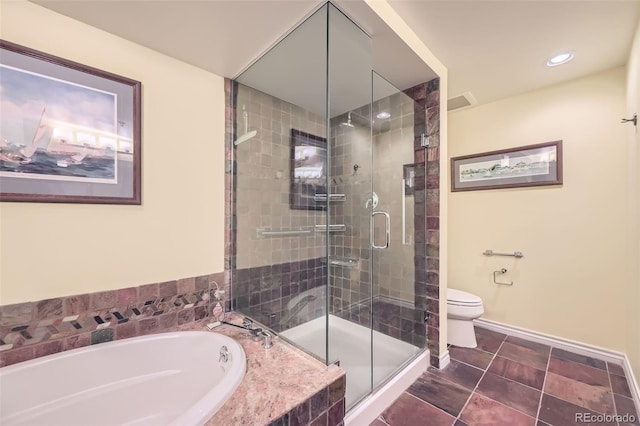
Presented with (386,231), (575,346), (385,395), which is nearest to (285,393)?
(385,395)

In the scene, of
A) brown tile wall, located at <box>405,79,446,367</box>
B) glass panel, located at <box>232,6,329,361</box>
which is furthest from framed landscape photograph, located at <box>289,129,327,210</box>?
brown tile wall, located at <box>405,79,446,367</box>

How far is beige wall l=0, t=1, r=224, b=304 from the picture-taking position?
1.28 metres

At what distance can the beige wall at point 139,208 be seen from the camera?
128 cm

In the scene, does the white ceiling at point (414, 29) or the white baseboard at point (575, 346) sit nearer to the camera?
the white ceiling at point (414, 29)

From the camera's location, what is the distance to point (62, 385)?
1270 mm

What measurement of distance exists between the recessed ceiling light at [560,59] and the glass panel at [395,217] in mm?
1061

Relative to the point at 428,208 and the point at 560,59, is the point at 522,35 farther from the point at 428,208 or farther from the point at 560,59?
the point at 428,208

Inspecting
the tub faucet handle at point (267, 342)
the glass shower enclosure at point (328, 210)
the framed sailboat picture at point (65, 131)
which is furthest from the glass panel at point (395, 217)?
the framed sailboat picture at point (65, 131)

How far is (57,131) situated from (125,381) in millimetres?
1394

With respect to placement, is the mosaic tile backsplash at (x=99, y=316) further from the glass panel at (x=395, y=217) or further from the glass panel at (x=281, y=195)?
the glass panel at (x=395, y=217)

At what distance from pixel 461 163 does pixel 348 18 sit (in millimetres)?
2140

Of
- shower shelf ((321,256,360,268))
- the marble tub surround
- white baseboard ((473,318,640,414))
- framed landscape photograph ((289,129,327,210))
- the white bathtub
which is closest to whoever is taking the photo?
the marble tub surround

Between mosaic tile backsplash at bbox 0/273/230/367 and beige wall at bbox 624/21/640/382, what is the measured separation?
9.40 feet

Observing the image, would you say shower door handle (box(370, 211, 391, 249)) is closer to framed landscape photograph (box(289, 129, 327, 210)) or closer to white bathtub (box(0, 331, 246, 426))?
framed landscape photograph (box(289, 129, 327, 210))
